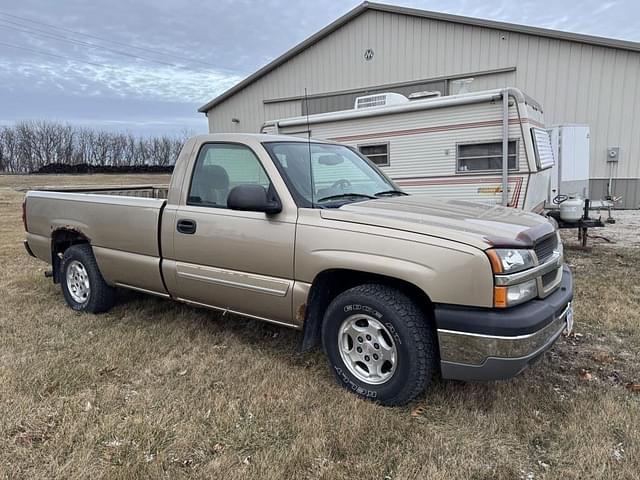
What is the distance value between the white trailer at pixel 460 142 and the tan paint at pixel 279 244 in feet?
A: 10.4

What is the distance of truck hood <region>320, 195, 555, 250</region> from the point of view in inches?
109

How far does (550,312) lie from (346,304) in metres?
1.22

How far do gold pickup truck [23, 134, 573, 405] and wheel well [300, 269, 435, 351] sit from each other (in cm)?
1

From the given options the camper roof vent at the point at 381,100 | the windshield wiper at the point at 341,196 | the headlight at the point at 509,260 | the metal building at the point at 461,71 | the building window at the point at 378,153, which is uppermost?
the metal building at the point at 461,71

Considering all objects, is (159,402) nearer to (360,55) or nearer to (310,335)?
(310,335)

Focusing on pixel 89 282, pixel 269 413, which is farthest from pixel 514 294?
pixel 89 282

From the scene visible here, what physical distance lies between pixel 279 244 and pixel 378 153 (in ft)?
19.5

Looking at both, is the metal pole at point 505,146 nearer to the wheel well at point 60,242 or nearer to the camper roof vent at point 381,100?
the camper roof vent at point 381,100

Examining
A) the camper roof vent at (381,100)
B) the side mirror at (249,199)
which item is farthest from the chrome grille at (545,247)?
the camper roof vent at (381,100)

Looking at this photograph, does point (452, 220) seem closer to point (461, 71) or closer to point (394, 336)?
point (394, 336)

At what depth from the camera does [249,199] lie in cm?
323

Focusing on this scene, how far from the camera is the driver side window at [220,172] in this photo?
3.72 metres

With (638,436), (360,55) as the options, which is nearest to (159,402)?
(638,436)

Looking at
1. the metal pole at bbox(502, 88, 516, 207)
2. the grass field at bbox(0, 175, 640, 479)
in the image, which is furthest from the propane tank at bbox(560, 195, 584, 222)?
the grass field at bbox(0, 175, 640, 479)
